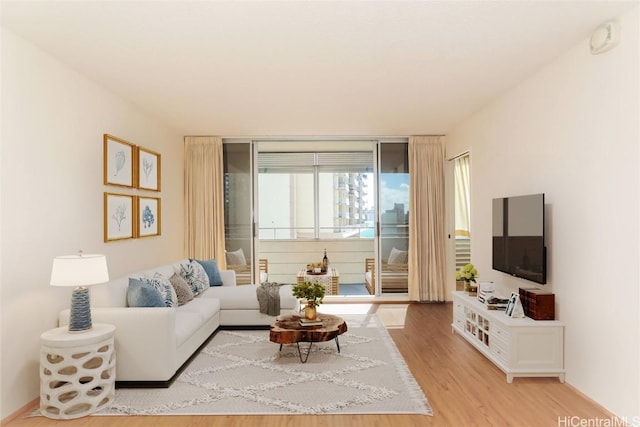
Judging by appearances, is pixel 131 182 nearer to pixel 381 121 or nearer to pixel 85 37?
pixel 85 37

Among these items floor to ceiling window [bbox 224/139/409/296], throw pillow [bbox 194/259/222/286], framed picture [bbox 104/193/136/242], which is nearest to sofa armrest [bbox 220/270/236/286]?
throw pillow [bbox 194/259/222/286]

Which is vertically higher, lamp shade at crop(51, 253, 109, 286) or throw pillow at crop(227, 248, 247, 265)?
lamp shade at crop(51, 253, 109, 286)

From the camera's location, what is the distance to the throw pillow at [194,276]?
5.14m

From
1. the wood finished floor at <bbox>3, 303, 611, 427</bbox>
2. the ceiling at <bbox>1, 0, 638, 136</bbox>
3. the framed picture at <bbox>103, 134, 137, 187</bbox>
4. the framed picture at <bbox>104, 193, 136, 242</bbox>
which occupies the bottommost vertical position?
the wood finished floor at <bbox>3, 303, 611, 427</bbox>

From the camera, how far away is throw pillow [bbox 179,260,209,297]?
16.9ft

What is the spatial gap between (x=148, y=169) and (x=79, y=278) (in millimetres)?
2509

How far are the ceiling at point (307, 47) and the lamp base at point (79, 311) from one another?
6.14ft

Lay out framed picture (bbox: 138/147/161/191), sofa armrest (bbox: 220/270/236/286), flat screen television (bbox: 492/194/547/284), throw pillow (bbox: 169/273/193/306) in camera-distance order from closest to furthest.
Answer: flat screen television (bbox: 492/194/547/284)
throw pillow (bbox: 169/273/193/306)
framed picture (bbox: 138/147/161/191)
sofa armrest (bbox: 220/270/236/286)

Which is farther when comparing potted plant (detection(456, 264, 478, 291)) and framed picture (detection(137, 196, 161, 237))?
framed picture (detection(137, 196, 161, 237))

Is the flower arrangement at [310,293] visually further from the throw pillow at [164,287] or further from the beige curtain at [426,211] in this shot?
the beige curtain at [426,211]

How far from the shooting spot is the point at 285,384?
3.42 metres

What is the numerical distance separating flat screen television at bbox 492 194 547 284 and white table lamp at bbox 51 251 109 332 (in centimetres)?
352

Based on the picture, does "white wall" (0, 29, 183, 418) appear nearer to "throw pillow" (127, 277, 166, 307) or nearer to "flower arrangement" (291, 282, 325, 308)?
"throw pillow" (127, 277, 166, 307)

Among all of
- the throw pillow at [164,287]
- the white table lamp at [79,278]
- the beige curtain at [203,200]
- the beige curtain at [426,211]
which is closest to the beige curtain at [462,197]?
the beige curtain at [426,211]
